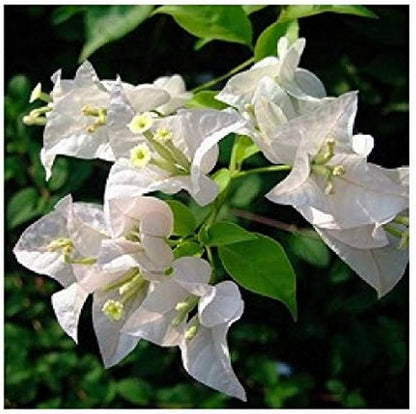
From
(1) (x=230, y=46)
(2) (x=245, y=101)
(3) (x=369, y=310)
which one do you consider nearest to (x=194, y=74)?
(1) (x=230, y=46)

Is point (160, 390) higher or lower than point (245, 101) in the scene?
lower

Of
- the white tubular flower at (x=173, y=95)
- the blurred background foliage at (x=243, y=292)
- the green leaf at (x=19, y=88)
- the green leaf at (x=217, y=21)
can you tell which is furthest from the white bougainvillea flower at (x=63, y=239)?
the green leaf at (x=19, y=88)

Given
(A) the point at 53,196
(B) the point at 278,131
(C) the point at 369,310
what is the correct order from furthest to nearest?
(C) the point at 369,310 → (A) the point at 53,196 → (B) the point at 278,131

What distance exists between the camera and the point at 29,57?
1.50m

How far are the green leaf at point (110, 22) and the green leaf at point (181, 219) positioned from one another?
1.19 feet

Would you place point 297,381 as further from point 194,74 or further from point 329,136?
point 329,136

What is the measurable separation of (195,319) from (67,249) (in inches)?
4.2

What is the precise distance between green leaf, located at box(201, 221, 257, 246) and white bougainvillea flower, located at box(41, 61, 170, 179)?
0.10 metres

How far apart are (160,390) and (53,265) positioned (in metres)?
0.78

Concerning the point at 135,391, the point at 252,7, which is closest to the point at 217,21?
the point at 252,7

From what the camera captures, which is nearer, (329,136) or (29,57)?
(329,136)

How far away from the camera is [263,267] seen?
755 millimetres

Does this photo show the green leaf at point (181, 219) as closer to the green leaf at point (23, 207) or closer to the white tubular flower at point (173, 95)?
the white tubular flower at point (173, 95)

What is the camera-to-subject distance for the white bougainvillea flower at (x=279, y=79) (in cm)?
77
